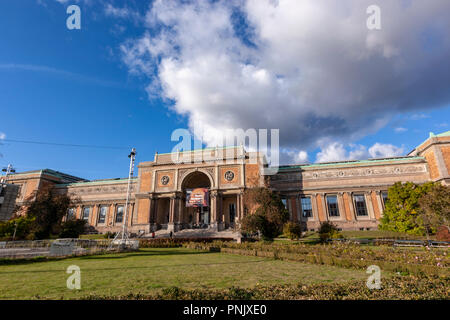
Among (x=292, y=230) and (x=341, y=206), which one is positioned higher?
(x=341, y=206)

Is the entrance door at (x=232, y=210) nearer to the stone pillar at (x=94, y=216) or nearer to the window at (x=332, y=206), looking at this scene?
the window at (x=332, y=206)

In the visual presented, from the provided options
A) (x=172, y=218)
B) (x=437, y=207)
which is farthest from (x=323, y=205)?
(x=172, y=218)

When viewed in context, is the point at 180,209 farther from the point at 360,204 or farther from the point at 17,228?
the point at 360,204

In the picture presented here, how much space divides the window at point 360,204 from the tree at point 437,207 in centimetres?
1351

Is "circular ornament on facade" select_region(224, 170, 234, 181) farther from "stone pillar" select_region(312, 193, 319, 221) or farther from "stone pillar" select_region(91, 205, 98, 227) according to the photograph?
"stone pillar" select_region(91, 205, 98, 227)

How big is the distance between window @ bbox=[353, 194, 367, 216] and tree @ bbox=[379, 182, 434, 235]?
653 centimetres

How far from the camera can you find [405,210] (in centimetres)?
2459

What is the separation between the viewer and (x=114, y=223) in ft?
138

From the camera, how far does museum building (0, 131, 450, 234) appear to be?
3372cm

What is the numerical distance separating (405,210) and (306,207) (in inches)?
534

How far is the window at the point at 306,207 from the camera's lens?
118 feet

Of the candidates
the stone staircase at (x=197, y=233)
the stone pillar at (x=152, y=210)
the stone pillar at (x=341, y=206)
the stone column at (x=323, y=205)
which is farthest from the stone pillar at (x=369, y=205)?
the stone pillar at (x=152, y=210)
